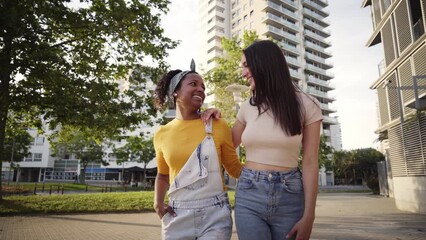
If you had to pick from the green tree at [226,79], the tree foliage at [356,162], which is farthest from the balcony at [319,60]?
the green tree at [226,79]

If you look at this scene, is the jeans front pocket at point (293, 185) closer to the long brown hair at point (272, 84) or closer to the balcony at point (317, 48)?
the long brown hair at point (272, 84)

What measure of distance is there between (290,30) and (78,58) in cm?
5632

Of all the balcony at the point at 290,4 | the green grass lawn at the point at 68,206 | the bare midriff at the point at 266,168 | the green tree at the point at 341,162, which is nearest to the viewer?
the bare midriff at the point at 266,168

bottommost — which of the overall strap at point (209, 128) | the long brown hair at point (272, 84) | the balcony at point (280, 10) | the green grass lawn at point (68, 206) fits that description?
the green grass lawn at point (68, 206)

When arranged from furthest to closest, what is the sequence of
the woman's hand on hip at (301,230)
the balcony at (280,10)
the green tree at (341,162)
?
1. the balcony at (280,10)
2. the green tree at (341,162)
3. the woman's hand on hip at (301,230)

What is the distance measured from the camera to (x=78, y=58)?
42.6 ft

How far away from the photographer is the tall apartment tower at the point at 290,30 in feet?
196

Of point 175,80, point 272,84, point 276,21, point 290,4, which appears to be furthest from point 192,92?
point 290,4

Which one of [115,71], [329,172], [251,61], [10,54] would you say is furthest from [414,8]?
[329,172]

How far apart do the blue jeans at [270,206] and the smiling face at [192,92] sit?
867mm

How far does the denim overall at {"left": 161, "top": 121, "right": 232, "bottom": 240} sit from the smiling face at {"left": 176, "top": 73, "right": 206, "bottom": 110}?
0.32 meters

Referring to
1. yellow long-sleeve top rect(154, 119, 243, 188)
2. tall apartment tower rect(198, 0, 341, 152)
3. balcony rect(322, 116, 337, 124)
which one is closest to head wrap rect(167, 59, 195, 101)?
yellow long-sleeve top rect(154, 119, 243, 188)

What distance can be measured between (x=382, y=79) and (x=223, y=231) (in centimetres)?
1741

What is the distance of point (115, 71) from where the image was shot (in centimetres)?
1379
